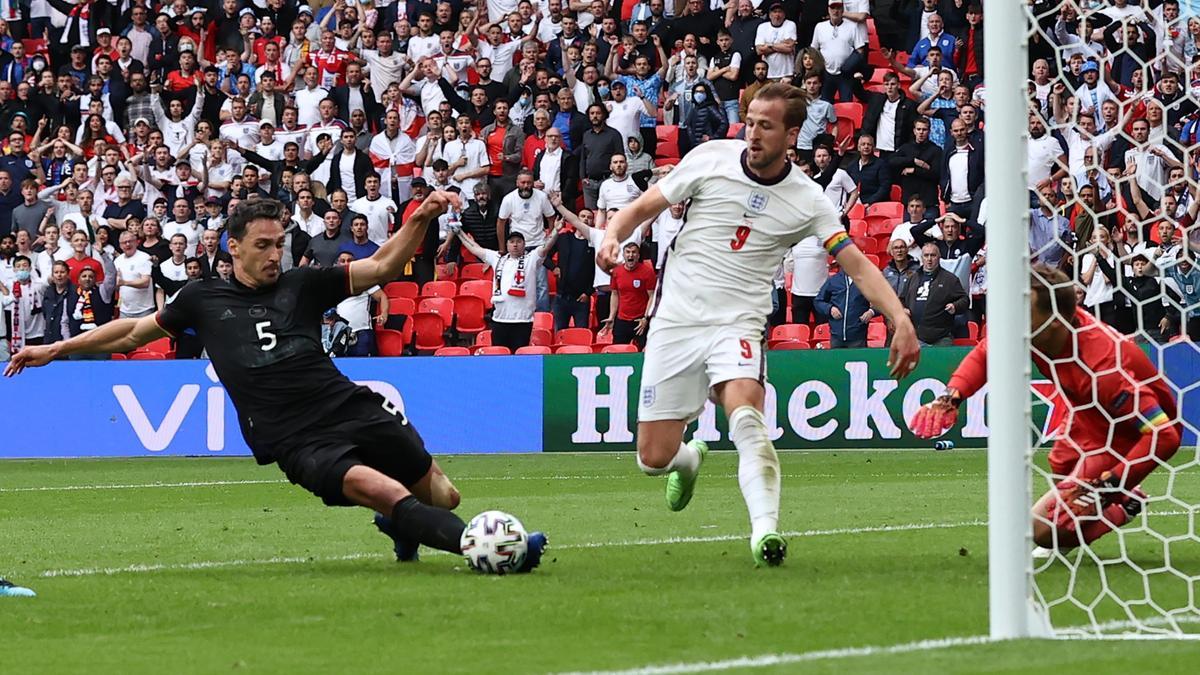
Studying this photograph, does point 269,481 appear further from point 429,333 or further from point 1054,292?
point 1054,292

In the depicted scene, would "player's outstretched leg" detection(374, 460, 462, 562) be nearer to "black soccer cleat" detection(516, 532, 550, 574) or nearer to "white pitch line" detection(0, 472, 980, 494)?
"black soccer cleat" detection(516, 532, 550, 574)

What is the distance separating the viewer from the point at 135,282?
23484 mm

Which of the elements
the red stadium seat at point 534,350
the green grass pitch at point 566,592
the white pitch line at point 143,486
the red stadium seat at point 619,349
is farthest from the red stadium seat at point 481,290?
the green grass pitch at point 566,592

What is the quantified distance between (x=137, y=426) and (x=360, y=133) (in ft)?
18.2

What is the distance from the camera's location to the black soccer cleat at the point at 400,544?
848 centimetres

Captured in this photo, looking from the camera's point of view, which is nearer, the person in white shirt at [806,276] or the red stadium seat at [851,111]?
the person in white shirt at [806,276]

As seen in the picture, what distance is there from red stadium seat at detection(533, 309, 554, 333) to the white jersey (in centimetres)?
1387

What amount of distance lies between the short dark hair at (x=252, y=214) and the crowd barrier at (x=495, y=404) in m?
11.2

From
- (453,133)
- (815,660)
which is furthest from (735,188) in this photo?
(453,133)

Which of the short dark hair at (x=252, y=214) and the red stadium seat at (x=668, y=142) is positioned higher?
the red stadium seat at (x=668, y=142)

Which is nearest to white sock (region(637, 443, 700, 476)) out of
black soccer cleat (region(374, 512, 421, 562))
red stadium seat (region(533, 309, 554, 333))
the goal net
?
black soccer cleat (region(374, 512, 421, 562))

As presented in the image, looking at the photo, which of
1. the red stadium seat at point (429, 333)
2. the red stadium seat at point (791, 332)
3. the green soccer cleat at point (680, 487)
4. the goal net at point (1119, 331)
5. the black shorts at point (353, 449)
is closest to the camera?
the goal net at point (1119, 331)

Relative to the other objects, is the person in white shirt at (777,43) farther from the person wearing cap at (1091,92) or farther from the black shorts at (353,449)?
the black shorts at (353,449)

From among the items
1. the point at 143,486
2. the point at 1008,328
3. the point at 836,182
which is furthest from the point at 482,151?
the point at 1008,328
